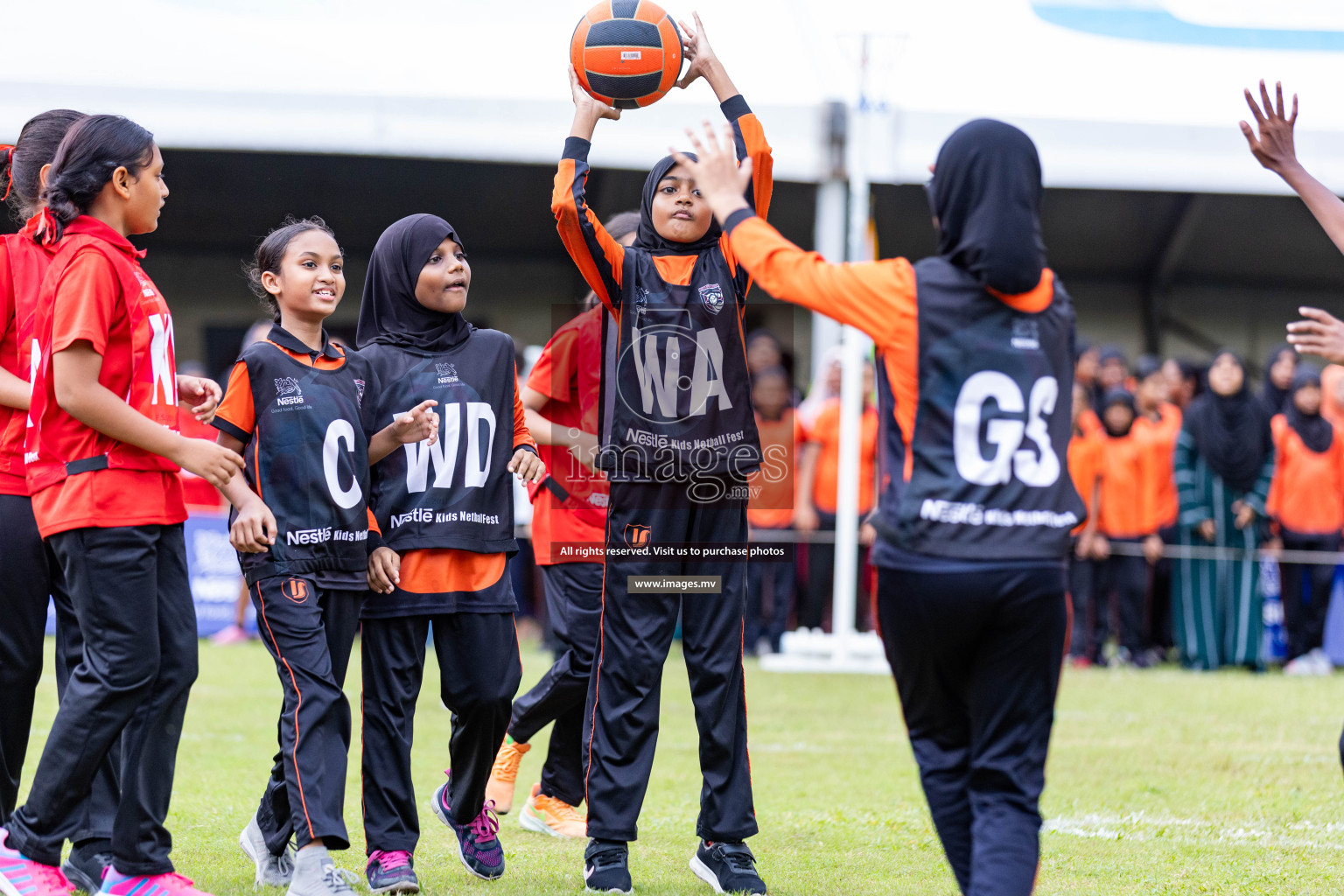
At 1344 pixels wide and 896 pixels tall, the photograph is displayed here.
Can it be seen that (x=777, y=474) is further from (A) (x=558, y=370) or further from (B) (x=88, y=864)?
(B) (x=88, y=864)

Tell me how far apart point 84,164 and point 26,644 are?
140 cm

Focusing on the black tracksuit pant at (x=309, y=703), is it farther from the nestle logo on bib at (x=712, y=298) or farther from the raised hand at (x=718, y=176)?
the raised hand at (x=718, y=176)

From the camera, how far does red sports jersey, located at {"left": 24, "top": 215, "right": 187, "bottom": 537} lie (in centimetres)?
369

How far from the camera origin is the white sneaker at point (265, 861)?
4.21m

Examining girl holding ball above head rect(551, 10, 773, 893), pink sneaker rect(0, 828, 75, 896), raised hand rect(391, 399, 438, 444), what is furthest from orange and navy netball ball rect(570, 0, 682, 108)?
pink sneaker rect(0, 828, 75, 896)

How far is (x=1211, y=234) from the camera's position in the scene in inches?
781

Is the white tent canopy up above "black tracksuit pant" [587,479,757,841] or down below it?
above

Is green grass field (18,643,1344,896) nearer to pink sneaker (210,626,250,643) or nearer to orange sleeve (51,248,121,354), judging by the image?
orange sleeve (51,248,121,354)

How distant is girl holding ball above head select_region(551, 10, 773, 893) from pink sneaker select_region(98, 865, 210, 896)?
3.90ft

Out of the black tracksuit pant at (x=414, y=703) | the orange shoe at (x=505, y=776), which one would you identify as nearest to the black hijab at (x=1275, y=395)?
the orange shoe at (x=505, y=776)

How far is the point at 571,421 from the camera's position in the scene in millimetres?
5730

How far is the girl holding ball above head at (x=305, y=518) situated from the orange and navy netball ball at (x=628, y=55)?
41.5 inches

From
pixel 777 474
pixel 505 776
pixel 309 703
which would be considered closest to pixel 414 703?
pixel 309 703

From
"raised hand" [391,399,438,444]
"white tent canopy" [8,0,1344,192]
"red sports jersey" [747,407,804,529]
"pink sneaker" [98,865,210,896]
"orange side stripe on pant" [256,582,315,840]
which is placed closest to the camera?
"pink sneaker" [98,865,210,896]
